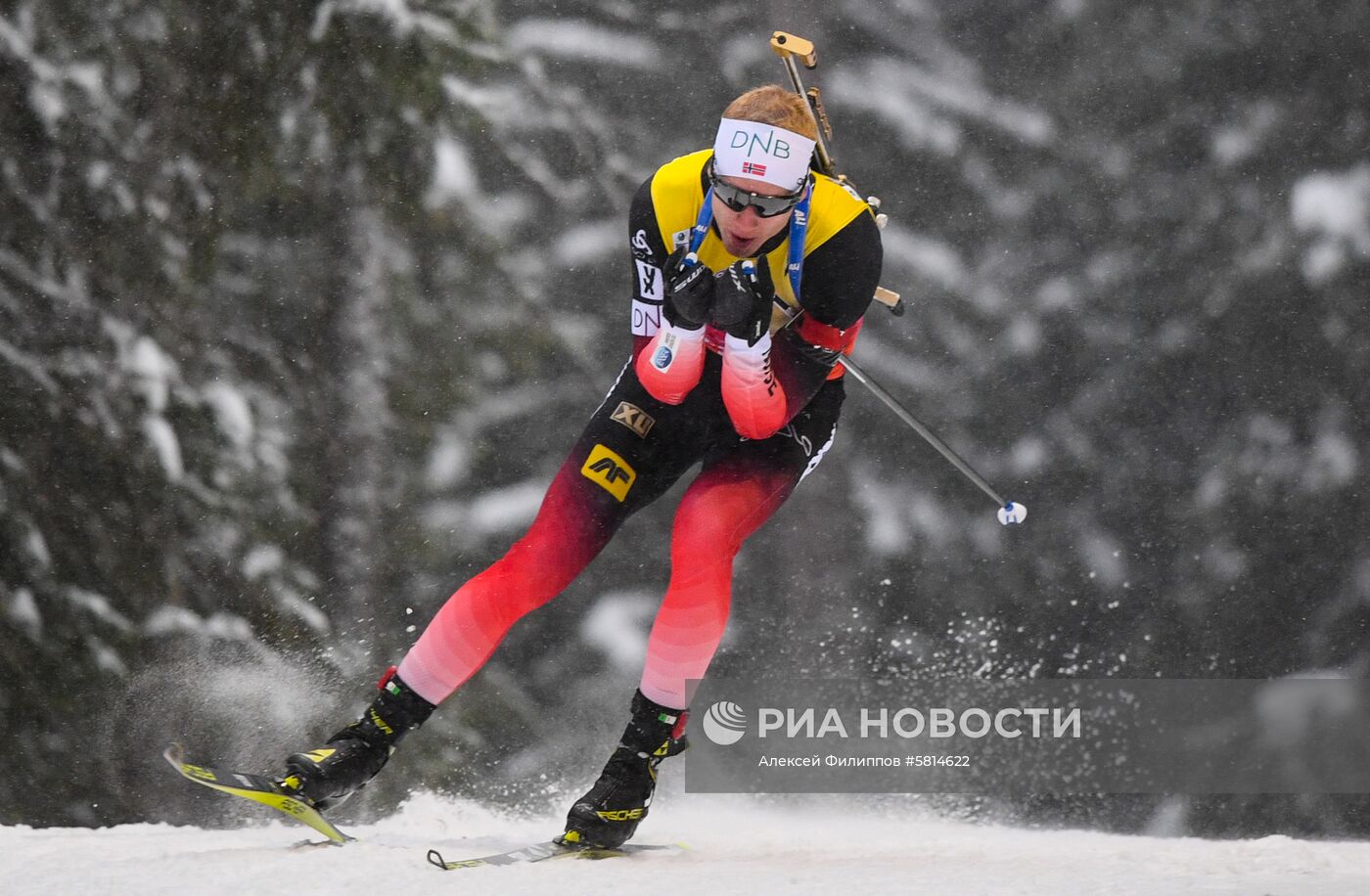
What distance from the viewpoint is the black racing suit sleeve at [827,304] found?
3.03 meters

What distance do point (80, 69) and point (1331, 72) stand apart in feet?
12.7

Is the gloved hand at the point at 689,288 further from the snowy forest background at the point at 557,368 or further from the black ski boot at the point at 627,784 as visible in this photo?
the snowy forest background at the point at 557,368

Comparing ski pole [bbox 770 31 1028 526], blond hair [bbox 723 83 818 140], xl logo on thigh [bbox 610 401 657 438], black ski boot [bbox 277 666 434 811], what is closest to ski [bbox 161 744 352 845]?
black ski boot [bbox 277 666 434 811]

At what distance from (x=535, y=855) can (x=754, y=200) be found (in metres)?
1.49

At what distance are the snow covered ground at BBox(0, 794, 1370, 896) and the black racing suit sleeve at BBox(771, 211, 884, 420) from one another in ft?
3.50

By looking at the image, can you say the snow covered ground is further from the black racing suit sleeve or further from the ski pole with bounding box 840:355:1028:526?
the black racing suit sleeve

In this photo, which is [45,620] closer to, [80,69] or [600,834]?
[80,69]

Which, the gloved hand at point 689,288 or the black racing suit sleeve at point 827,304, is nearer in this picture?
the gloved hand at point 689,288

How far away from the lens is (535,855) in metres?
2.96

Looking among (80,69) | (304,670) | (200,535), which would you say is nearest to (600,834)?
(304,670)

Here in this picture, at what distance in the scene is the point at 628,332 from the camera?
4.33 meters

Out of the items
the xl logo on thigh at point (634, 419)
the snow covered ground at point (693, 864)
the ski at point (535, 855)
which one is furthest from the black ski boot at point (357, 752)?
the xl logo on thigh at point (634, 419)

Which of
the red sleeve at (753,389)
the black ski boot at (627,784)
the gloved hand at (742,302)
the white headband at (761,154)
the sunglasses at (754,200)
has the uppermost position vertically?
the white headband at (761,154)

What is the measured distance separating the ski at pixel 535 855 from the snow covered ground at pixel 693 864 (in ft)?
0.15
